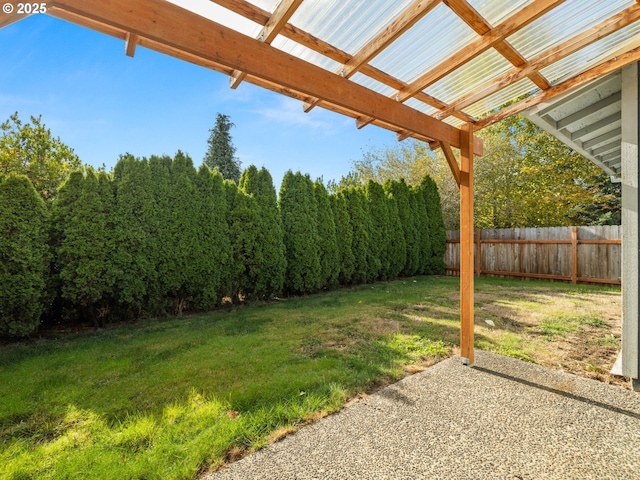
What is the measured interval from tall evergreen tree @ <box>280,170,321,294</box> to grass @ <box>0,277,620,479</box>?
4.30 ft

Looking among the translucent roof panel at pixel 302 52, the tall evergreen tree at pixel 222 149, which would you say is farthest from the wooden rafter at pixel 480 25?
the tall evergreen tree at pixel 222 149

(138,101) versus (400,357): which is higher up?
(138,101)

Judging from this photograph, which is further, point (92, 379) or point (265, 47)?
point (92, 379)

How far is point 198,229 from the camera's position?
5.20 metres

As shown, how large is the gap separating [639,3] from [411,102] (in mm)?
1579

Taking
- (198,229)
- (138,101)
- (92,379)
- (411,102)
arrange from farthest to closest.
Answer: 1. (138,101)
2. (198,229)
3. (411,102)
4. (92,379)

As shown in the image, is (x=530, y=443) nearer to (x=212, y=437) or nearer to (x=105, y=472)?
(x=212, y=437)

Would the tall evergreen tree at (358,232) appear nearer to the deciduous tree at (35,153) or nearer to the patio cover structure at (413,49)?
the patio cover structure at (413,49)

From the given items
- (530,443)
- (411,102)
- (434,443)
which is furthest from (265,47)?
(530,443)

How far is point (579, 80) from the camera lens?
8.41ft

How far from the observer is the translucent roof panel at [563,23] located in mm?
1935

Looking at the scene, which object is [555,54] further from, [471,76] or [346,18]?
[346,18]

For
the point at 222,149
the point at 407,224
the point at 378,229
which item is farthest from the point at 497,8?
the point at 222,149

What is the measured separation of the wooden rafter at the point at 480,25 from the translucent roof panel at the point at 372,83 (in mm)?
801
